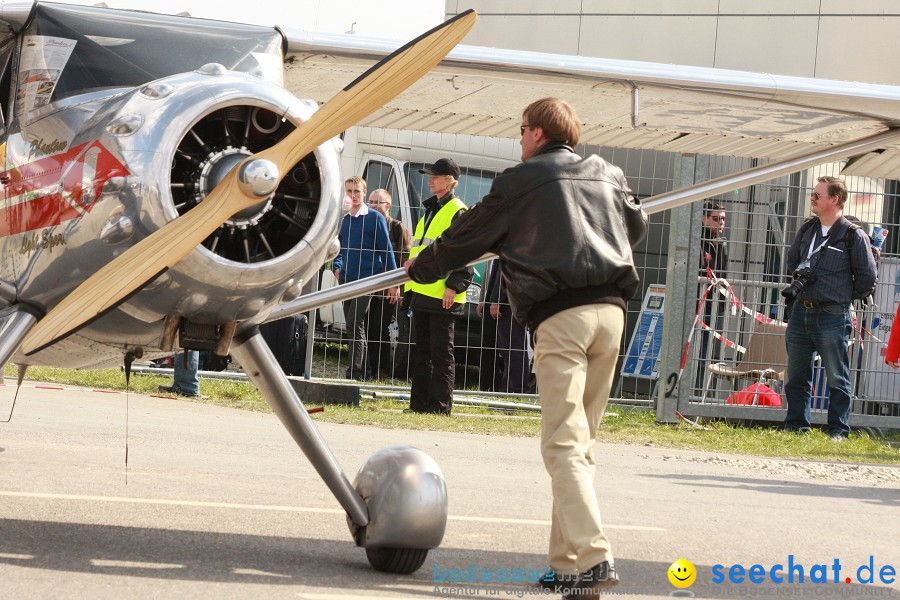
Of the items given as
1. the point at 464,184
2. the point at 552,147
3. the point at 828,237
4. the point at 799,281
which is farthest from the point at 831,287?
the point at 552,147

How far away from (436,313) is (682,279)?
2931 mm

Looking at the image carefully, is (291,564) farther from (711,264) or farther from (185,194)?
(711,264)

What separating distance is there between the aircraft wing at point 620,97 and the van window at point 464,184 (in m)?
5.98

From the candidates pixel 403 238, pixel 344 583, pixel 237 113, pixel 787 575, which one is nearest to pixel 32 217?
pixel 237 113

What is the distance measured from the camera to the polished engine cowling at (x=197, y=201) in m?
4.16

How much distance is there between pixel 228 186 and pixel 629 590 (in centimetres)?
216

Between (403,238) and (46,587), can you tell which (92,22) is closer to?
(46,587)

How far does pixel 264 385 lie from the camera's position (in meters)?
5.11

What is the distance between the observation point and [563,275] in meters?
4.48

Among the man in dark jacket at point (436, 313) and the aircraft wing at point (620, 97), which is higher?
the aircraft wing at point (620, 97)

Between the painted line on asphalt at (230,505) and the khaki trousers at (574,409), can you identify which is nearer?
the khaki trousers at (574,409)

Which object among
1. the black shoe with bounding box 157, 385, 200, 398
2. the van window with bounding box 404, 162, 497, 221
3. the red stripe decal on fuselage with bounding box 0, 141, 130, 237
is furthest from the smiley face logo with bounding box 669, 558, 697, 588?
the van window with bounding box 404, 162, 497, 221

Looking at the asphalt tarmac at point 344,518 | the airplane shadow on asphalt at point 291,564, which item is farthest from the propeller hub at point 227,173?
the airplane shadow on asphalt at point 291,564

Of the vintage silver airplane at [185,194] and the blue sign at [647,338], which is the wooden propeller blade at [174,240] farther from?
the blue sign at [647,338]
